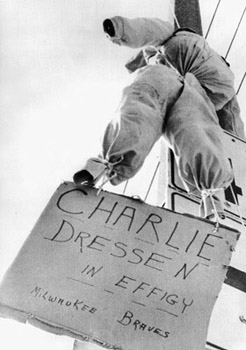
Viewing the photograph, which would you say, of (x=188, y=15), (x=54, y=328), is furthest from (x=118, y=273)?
(x=188, y=15)

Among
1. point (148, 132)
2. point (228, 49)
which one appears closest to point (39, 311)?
point (148, 132)

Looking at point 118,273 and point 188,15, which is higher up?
point 188,15

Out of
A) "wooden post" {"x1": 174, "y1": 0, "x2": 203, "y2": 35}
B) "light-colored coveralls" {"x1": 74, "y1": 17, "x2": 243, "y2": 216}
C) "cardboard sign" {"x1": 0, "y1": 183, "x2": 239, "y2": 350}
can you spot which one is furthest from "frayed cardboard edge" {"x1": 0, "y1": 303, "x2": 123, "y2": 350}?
"wooden post" {"x1": 174, "y1": 0, "x2": 203, "y2": 35}

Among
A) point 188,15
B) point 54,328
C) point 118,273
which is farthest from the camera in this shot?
point 188,15

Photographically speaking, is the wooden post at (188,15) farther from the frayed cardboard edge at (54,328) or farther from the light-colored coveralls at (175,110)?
the frayed cardboard edge at (54,328)

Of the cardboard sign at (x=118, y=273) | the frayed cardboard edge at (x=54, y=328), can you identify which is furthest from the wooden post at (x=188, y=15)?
the frayed cardboard edge at (x=54, y=328)

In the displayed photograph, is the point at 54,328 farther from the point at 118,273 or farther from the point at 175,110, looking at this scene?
the point at 175,110
